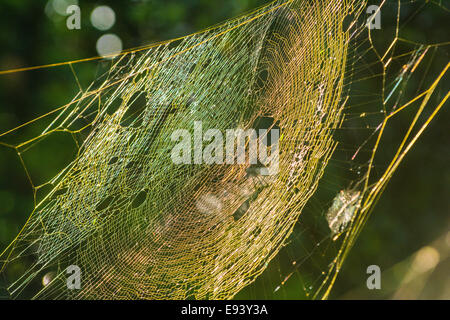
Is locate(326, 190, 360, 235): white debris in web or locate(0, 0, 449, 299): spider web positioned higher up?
locate(0, 0, 449, 299): spider web

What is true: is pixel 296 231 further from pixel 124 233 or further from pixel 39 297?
pixel 39 297

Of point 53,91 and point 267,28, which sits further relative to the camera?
point 53,91

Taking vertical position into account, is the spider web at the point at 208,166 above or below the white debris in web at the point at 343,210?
above

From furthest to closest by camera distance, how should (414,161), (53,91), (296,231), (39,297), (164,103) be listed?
(414,161) → (53,91) → (296,231) → (164,103) → (39,297)

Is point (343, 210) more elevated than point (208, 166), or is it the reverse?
point (208, 166)

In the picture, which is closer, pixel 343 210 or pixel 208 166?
pixel 343 210

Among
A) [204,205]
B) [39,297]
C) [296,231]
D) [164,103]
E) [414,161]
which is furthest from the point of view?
[414,161]

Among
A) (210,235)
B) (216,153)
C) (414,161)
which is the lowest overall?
(210,235)

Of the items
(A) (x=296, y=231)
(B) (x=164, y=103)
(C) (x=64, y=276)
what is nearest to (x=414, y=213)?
(A) (x=296, y=231)
